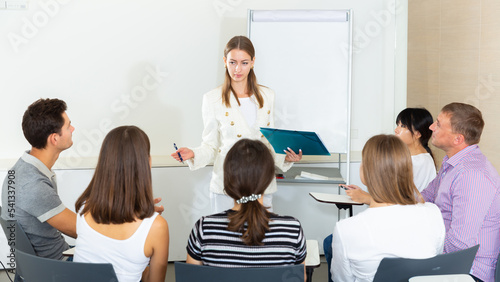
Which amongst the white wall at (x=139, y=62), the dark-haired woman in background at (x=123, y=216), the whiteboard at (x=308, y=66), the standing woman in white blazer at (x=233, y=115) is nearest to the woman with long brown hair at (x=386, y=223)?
the dark-haired woman in background at (x=123, y=216)

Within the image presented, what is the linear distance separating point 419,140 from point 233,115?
1104 millimetres

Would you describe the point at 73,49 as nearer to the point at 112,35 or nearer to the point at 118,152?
the point at 112,35

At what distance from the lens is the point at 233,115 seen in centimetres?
312

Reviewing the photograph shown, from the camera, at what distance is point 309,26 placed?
12.5ft

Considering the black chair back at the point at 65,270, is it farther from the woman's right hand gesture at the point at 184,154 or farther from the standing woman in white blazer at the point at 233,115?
the standing woman in white blazer at the point at 233,115

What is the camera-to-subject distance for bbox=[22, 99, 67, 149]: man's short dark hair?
2.33 meters

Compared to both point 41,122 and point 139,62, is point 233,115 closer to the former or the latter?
point 41,122

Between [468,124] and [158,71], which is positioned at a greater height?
[158,71]

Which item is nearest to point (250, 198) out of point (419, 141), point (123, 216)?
point (123, 216)

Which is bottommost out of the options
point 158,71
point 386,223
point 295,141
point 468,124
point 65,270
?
point 65,270

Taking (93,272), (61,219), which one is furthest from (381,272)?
(61,219)

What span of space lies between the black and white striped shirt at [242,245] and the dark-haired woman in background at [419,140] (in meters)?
1.43

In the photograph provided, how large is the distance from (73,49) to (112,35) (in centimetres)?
31

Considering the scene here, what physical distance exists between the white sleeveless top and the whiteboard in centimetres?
215
